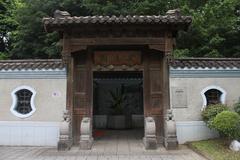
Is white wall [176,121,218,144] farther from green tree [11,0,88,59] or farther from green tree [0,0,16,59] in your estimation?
green tree [0,0,16,59]

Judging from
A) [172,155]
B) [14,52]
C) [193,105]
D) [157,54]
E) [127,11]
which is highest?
[127,11]

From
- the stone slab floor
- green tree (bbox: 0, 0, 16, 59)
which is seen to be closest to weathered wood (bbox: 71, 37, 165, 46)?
the stone slab floor

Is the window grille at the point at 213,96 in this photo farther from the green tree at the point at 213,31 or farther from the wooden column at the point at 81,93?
the green tree at the point at 213,31

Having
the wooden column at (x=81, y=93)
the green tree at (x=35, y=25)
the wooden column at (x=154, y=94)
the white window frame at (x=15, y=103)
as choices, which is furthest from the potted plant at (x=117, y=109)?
the white window frame at (x=15, y=103)

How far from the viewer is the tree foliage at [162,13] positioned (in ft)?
61.7

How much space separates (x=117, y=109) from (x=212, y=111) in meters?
9.29

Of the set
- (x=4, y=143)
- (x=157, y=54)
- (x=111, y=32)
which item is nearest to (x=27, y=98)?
(x=4, y=143)

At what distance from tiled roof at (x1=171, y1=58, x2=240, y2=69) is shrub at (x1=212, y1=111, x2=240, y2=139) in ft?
7.93

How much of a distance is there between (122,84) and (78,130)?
30.4 feet

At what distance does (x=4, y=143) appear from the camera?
12.3 metres

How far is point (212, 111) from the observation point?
37.6 ft

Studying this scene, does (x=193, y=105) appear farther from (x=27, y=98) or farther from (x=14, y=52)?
(x=14, y=52)

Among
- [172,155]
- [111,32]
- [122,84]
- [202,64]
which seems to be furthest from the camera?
[122,84]

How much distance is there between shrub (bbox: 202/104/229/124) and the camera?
11.4m
